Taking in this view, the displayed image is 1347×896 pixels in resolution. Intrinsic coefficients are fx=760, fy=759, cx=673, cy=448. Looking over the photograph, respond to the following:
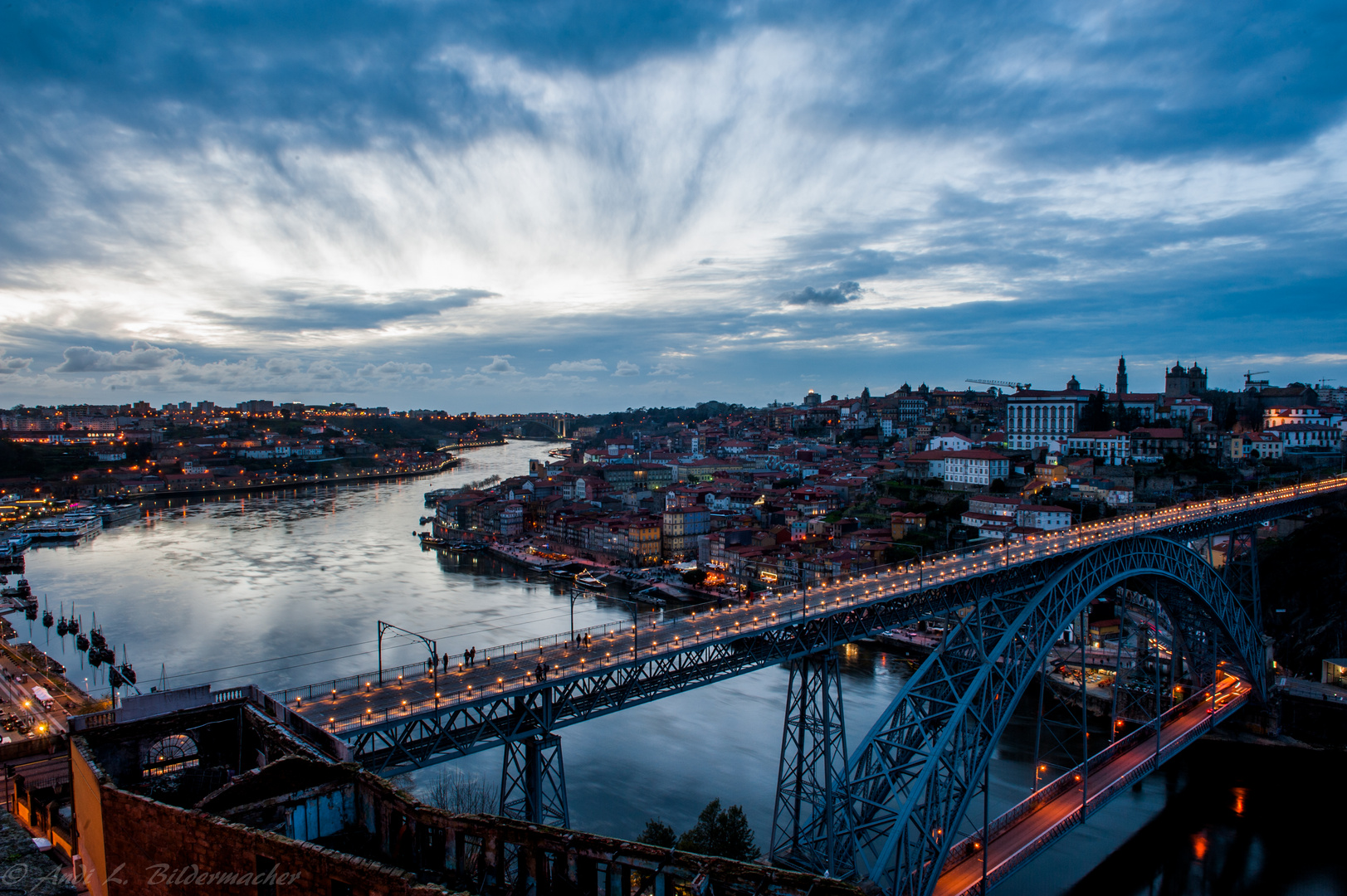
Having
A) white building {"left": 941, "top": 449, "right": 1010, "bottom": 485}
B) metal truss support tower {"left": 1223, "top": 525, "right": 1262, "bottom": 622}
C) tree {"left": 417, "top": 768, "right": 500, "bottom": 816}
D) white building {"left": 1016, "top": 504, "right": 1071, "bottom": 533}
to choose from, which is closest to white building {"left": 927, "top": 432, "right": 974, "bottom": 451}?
white building {"left": 941, "top": 449, "right": 1010, "bottom": 485}

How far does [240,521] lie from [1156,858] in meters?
52.9

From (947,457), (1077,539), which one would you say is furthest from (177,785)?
(947,457)

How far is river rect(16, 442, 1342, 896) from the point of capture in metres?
15.3

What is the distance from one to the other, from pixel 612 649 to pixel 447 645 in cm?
1419

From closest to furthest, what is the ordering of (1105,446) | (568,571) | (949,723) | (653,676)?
(653,676) → (949,723) → (568,571) → (1105,446)

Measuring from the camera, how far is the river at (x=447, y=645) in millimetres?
15258

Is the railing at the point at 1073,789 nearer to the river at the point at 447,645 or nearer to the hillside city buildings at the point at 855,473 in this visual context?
the river at the point at 447,645

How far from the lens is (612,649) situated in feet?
35.3

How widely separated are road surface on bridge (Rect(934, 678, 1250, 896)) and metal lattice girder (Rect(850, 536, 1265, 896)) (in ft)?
2.20

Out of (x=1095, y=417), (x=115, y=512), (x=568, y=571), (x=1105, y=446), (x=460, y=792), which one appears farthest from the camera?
(x=115, y=512)

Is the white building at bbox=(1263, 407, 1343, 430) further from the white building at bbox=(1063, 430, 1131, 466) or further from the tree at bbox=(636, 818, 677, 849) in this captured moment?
the tree at bbox=(636, 818, 677, 849)

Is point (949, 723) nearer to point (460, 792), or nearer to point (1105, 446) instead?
point (460, 792)

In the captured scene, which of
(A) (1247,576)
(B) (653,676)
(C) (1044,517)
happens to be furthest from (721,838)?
(C) (1044,517)

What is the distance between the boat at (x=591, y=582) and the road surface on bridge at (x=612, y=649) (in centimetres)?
1962
